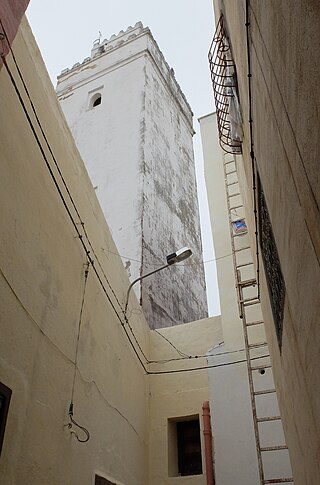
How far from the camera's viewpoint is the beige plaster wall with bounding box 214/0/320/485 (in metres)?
1.59

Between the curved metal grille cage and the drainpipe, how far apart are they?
3.74 metres

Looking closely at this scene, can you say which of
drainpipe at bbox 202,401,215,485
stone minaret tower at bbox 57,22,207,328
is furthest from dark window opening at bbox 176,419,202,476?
stone minaret tower at bbox 57,22,207,328

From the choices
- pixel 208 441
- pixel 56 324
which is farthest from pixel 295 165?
pixel 208 441

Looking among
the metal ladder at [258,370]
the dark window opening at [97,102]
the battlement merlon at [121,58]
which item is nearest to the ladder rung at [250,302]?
the metal ladder at [258,370]

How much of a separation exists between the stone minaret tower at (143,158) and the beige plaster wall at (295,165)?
5851mm

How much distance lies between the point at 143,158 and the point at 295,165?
10085mm

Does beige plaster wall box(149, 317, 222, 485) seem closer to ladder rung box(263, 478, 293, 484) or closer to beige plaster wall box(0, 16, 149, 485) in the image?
beige plaster wall box(0, 16, 149, 485)

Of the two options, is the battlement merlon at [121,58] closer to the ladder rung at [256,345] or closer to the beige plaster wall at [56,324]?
the beige plaster wall at [56,324]

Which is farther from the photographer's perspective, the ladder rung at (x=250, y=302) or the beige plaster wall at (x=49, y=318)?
the ladder rung at (x=250, y=302)

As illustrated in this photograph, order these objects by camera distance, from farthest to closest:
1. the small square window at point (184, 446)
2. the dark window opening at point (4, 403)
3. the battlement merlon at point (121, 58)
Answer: the battlement merlon at point (121, 58), the small square window at point (184, 446), the dark window opening at point (4, 403)

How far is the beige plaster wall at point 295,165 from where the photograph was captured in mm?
1589

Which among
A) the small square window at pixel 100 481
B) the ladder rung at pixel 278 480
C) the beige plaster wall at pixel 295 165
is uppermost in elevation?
the beige plaster wall at pixel 295 165

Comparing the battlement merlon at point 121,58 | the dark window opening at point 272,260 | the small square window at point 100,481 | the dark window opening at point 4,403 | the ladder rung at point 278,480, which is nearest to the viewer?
the dark window opening at point 4,403

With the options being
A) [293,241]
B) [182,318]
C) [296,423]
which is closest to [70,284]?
[296,423]
